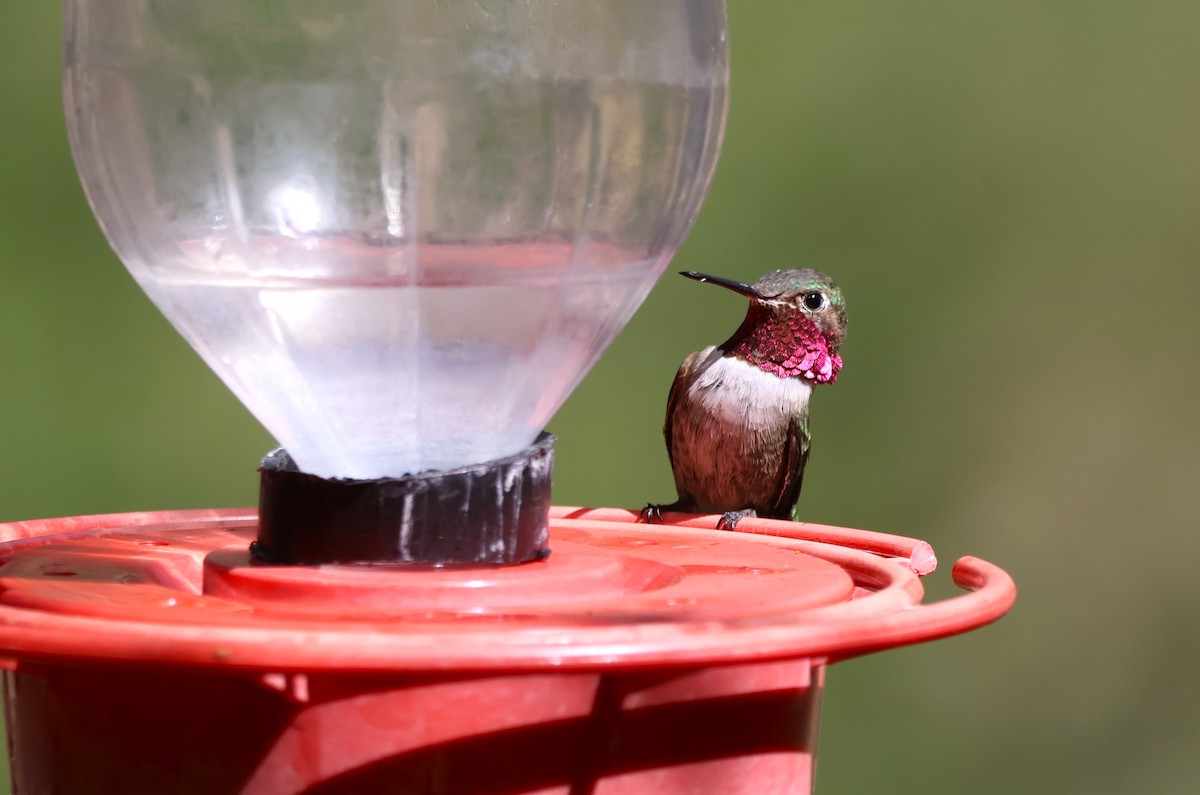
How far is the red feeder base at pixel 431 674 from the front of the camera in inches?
37.5

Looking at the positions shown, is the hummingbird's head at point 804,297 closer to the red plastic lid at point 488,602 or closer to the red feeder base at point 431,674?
the red plastic lid at point 488,602

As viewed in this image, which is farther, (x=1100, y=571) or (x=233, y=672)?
(x=1100, y=571)

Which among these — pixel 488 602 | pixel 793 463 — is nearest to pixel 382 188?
pixel 488 602

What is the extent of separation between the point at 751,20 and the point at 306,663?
327cm

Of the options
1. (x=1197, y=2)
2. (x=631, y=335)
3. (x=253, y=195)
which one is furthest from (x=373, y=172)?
(x=1197, y=2)

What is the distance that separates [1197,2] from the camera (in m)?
4.41

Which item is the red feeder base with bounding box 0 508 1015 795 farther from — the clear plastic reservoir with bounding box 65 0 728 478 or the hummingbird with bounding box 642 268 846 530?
the hummingbird with bounding box 642 268 846 530

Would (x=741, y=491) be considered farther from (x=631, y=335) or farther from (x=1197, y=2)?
(x=1197, y=2)

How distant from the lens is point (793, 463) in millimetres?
3668

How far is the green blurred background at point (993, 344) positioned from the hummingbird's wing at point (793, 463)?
221mm

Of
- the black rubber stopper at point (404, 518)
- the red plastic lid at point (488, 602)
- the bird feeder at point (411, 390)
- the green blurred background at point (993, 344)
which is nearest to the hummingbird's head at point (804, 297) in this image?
the green blurred background at point (993, 344)

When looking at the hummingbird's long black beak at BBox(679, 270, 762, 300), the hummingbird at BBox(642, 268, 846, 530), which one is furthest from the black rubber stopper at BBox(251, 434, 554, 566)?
the hummingbird at BBox(642, 268, 846, 530)

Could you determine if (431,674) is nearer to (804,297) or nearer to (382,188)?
(382,188)

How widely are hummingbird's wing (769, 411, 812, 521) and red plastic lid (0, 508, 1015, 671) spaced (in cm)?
187
